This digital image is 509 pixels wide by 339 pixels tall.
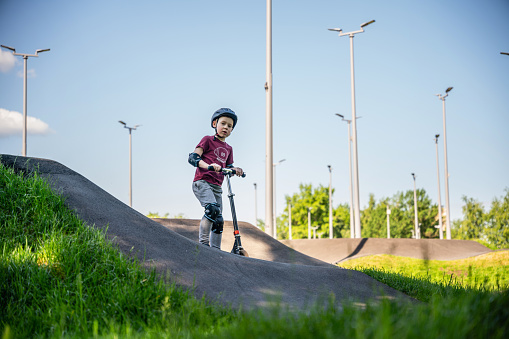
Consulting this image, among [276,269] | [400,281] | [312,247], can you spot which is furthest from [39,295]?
[312,247]

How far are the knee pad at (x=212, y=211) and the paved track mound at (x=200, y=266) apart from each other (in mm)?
1060

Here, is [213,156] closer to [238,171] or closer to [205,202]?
[238,171]

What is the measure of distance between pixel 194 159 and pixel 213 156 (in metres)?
0.43

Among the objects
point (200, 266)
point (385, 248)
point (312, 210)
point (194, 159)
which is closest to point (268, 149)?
point (194, 159)

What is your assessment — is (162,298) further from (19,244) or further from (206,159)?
(206,159)

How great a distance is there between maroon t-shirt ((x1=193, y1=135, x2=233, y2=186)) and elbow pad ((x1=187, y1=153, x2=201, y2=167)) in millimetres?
227

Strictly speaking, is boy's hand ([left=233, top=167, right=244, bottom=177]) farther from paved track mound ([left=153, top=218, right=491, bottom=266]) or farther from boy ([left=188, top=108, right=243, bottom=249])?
paved track mound ([left=153, top=218, right=491, bottom=266])

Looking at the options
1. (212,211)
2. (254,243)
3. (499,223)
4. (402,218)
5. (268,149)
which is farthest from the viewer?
(402,218)

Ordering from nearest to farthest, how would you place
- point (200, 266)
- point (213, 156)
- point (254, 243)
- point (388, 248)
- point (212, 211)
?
point (200, 266) < point (212, 211) < point (213, 156) < point (254, 243) < point (388, 248)

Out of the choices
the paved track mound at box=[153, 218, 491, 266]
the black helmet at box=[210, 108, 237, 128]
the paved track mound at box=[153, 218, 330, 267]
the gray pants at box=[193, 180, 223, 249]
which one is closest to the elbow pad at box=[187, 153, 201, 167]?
the gray pants at box=[193, 180, 223, 249]

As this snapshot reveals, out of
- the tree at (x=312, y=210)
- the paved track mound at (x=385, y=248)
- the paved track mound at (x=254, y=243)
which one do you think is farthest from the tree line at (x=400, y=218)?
the paved track mound at (x=254, y=243)

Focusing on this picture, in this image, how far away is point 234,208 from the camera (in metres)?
6.63

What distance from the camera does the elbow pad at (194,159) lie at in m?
6.43

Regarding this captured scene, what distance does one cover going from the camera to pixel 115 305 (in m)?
3.51
